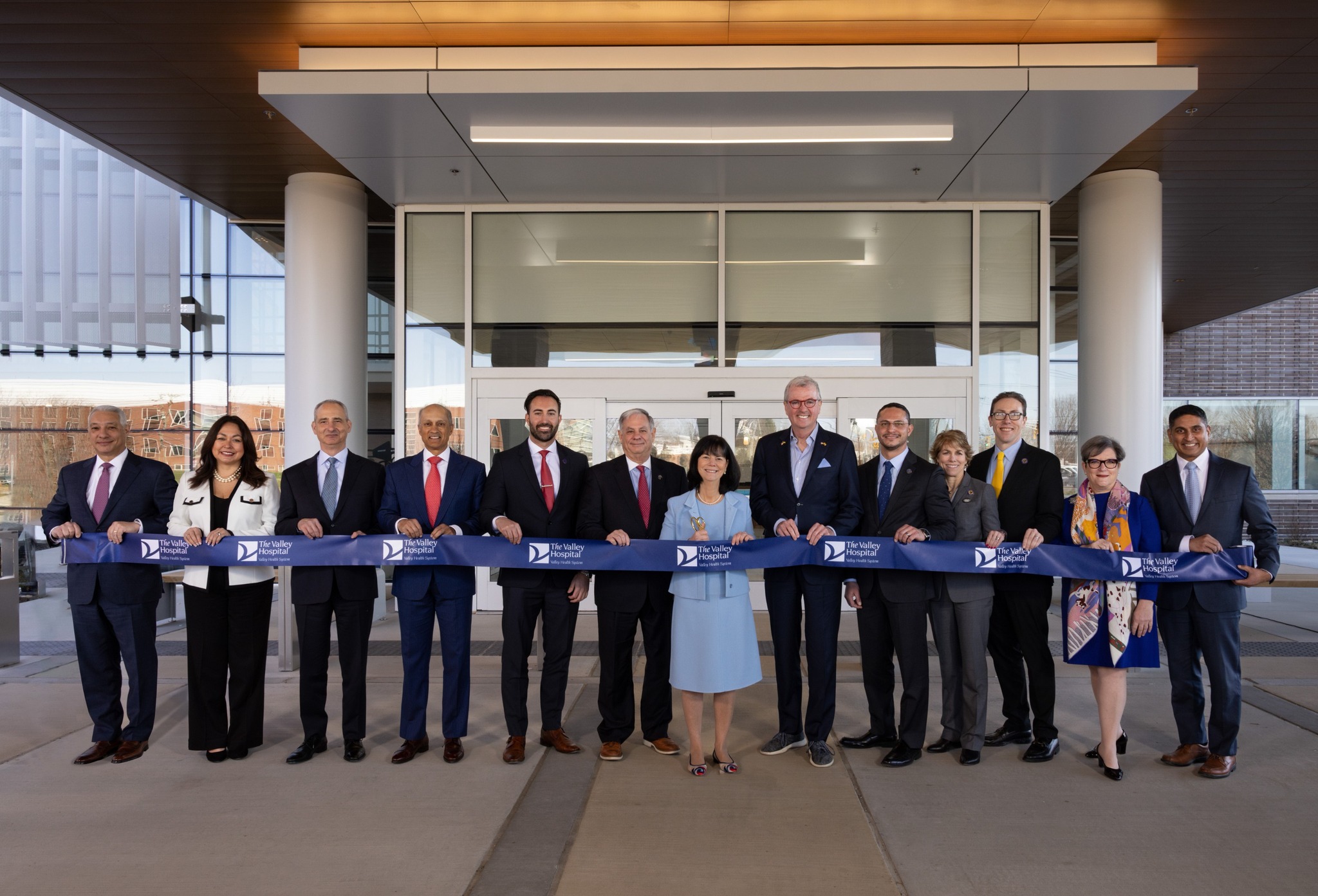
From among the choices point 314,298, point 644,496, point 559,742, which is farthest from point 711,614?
point 314,298

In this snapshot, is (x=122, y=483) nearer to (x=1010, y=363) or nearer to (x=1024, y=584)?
(x=1024, y=584)

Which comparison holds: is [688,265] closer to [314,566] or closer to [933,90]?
[933,90]

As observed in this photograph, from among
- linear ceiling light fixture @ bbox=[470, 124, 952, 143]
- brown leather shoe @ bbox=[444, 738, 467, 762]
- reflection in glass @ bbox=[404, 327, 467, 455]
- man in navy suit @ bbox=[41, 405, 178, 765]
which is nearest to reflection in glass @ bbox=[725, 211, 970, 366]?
linear ceiling light fixture @ bbox=[470, 124, 952, 143]

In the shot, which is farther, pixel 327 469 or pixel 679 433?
pixel 679 433

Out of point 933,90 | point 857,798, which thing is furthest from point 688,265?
point 857,798

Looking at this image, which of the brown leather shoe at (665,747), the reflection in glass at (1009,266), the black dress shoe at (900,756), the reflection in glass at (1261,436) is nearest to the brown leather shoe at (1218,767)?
the black dress shoe at (900,756)

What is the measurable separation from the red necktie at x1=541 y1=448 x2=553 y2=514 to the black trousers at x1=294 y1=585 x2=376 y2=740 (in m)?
1.15

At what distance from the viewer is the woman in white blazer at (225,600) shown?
15.8 feet

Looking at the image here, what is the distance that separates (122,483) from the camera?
16.5ft

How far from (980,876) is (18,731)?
A: 218 inches

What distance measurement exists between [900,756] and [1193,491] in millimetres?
2125

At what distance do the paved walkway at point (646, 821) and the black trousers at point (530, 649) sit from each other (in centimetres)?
25

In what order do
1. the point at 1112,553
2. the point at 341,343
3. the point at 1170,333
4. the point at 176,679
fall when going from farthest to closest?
the point at 1170,333 < the point at 341,343 < the point at 176,679 < the point at 1112,553

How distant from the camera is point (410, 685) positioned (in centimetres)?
487
